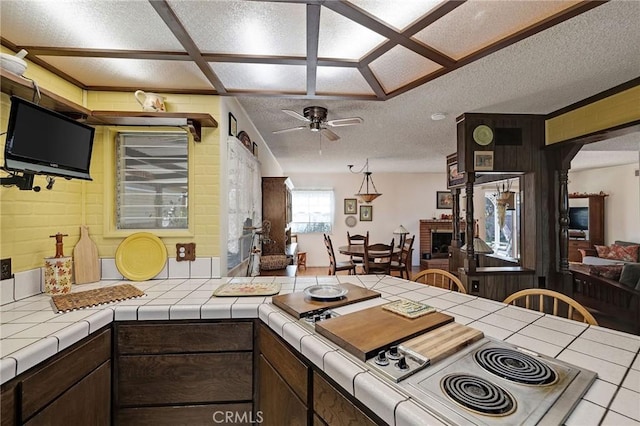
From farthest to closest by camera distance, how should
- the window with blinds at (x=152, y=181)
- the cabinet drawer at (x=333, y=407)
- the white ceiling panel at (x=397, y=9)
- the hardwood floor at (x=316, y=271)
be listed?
the hardwood floor at (x=316, y=271)
the window with blinds at (x=152, y=181)
the white ceiling panel at (x=397, y=9)
the cabinet drawer at (x=333, y=407)

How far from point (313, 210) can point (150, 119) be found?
5132 mm

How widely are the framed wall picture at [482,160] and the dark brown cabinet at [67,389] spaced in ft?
10.2

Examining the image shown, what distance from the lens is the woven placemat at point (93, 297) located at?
1.32m

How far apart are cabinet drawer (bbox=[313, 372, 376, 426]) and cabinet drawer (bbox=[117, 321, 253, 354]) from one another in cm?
53

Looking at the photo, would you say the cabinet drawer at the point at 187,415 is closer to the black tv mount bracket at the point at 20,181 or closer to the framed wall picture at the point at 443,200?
the black tv mount bracket at the point at 20,181

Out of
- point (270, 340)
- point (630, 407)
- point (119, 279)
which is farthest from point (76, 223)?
point (630, 407)

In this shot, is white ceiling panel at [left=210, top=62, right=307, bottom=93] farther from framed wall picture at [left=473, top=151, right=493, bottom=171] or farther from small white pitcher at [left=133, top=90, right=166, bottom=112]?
framed wall picture at [left=473, top=151, right=493, bottom=171]

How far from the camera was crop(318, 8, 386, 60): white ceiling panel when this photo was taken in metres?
1.28

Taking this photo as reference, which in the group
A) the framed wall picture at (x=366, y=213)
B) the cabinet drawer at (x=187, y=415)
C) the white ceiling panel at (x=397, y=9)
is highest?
the white ceiling panel at (x=397, y=9)

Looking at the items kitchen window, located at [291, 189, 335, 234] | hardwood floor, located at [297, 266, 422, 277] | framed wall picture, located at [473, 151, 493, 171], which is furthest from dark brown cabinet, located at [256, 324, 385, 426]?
kitchen window, located at [291, 189, 335, 234]

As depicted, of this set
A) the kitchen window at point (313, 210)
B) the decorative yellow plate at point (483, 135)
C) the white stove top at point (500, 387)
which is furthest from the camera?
the kitchen window at point (313, 210)

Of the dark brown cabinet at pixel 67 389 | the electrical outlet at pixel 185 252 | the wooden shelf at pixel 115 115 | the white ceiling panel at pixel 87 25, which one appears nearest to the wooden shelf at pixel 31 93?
the wooden shelf at pixel 115 115

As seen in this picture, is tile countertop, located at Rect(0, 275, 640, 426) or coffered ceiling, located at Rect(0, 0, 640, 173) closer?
tile countertop, located at Rect(0, 275, 640, 426)

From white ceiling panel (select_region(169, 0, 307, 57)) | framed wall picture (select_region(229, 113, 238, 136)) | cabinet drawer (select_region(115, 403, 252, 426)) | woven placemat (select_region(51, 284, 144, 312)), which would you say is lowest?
cabinet drawer (select_region(115, 403, 252, 426))
